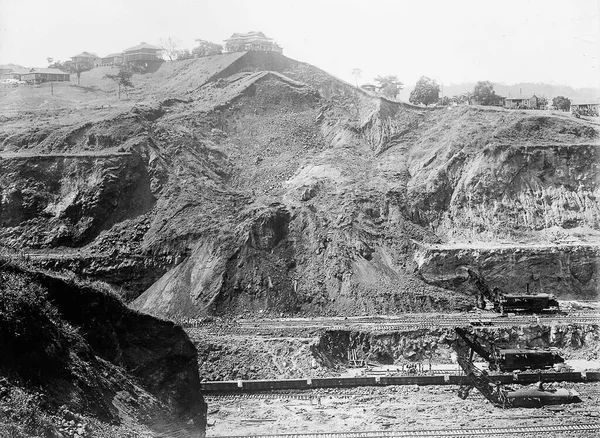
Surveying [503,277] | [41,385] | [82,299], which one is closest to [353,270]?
[503,277]

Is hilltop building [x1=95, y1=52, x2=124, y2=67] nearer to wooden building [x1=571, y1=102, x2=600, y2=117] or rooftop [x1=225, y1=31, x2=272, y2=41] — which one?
rooftop [x1=225, y1=31, x2=272, y2=41]

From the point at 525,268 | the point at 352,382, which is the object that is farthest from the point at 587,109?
the point at 352,382

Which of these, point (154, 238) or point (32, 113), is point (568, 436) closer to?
point (154, 238)

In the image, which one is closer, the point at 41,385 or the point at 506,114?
the point at 41,385

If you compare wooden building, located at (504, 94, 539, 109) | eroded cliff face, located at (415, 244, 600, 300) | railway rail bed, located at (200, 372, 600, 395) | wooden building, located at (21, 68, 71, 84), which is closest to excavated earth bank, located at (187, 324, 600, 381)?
railway rail bed, located at (200, 372, 600, 395)

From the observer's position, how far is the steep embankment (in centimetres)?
1975

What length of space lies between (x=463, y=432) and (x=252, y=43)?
57.0m

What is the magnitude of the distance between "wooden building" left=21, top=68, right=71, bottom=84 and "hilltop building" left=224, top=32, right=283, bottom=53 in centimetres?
1741

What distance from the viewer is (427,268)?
53.2m

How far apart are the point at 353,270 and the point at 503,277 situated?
396 inches

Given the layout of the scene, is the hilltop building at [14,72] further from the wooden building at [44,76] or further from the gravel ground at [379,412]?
the gravel ground at [379,412]

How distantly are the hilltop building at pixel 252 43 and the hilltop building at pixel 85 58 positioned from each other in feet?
54.7

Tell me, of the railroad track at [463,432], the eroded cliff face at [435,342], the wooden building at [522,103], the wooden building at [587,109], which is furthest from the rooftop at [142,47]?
the railroad track at [463,432]

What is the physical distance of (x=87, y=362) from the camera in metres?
22.4
